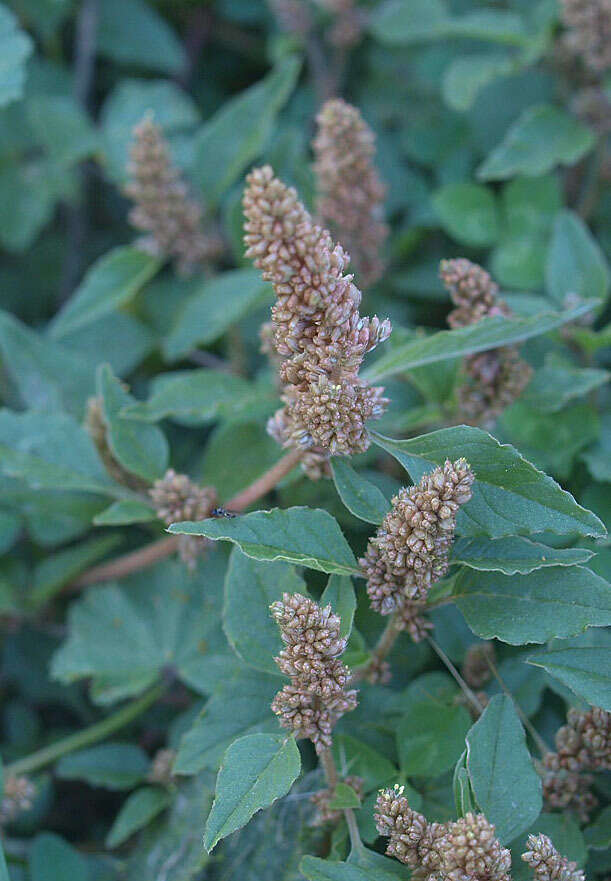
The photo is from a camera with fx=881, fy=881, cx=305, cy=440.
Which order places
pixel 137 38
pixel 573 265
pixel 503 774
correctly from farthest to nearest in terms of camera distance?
pixel 137 38 < pixel 573 265 < pixel 503 774

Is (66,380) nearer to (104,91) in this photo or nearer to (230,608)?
(230,608)

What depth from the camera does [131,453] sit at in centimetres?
148

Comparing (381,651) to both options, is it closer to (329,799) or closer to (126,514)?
(329,799)

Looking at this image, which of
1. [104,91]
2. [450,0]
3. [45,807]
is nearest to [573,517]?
[45,807]

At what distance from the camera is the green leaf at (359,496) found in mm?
1168

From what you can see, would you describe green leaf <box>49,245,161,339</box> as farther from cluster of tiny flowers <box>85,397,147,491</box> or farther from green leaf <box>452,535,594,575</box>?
green leaf <box>452,535,594,575</box>

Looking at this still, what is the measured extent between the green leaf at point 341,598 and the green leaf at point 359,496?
9 centimetres

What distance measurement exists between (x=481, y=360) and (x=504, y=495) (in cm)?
35

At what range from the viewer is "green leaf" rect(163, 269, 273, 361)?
5.94 ft

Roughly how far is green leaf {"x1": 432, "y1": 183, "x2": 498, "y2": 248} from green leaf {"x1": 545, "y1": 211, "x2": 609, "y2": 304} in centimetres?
26

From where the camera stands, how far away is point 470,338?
4.07 ft

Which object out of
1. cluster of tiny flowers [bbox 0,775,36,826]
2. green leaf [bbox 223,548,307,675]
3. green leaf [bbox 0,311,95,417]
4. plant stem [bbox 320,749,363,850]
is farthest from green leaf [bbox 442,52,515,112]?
cluster of tiny flowers [bbox 0,775,36,826]

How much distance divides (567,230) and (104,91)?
1.65 metres

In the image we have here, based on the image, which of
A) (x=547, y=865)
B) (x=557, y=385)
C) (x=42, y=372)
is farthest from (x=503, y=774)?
(x=42, y=372)
